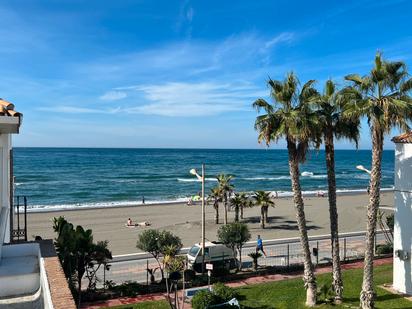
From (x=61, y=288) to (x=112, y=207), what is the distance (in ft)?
156

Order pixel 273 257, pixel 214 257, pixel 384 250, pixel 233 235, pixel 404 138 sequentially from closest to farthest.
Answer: pixel 404 138 → pixel 214 257 → pixel 233 235 → pixel 384 250 → pixel 273 257

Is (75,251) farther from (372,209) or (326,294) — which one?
(372,209)

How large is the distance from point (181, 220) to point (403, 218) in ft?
86.7

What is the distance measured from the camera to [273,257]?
2672cm

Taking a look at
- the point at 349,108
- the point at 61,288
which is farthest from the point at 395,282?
the point at 61,288

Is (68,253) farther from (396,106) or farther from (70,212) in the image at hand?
(70,212)

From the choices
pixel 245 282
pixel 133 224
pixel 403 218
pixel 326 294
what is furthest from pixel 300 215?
pixel 133 224

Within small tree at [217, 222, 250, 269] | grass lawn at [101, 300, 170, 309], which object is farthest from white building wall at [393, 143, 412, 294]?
grass lawn at [101, 300, 170, 309]

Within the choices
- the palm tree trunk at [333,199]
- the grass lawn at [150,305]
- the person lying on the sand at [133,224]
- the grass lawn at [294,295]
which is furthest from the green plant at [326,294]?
the person lying on the sand at [133,224]

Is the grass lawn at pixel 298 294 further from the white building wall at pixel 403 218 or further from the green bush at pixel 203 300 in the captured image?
the green bush at pixel 203 300

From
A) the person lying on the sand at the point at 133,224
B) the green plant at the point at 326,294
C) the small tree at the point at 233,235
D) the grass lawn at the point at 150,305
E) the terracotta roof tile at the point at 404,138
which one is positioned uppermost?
the terracotta roof tile at the point at 404,138

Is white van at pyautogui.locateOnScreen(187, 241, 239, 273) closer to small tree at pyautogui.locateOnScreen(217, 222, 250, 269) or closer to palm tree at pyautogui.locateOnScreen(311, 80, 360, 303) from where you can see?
small tree at pyautogui.locateOnScreen(217, 222, 250, 269)

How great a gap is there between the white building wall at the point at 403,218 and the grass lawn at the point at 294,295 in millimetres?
963

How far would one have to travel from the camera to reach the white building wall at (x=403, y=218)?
58.4ft
